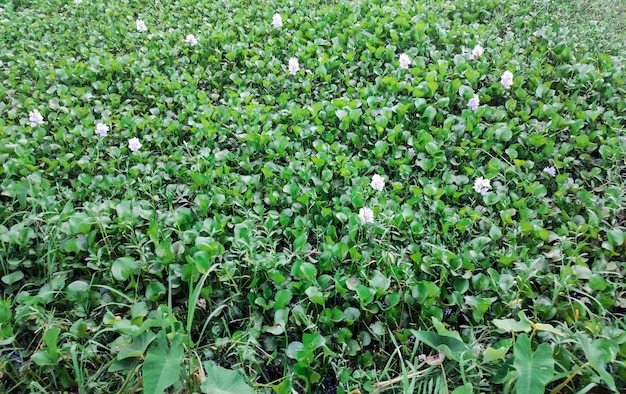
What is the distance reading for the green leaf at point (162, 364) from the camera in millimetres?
1301

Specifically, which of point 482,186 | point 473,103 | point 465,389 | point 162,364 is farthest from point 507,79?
point 162,364

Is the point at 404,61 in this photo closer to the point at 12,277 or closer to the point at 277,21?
the point at 277,21

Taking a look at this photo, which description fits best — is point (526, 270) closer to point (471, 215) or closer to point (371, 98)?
point (471, 215)

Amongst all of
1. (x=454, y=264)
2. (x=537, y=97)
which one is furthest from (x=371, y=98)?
(x=454, y=264)

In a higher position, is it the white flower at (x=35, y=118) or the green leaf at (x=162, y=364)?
the green leaf at (x=162, y=364)

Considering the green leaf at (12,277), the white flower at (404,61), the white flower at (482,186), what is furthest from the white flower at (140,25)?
the white flower at (482,186)

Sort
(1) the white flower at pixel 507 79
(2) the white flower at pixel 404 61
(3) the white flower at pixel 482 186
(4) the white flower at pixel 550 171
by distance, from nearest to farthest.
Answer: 1. (3) the white flower at pixel 482 186
2. (4) the white flower at pixel 550 171
3. (1) the white flower at pixel 507 79
4. (2) the white flower at pixel 404 61

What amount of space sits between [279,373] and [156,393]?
0.45 metres

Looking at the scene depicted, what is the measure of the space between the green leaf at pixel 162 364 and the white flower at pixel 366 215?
2.80ft

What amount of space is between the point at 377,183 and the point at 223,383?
113cm

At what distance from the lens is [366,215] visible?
1.95 meters

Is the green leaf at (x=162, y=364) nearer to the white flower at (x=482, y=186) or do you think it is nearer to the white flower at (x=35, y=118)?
the white flower at (x=482, y=186)

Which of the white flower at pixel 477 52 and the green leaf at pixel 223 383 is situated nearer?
the green leaf at pixel 223 383

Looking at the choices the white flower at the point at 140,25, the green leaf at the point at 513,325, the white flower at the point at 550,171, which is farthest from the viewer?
the white flower at the point at 140,25
